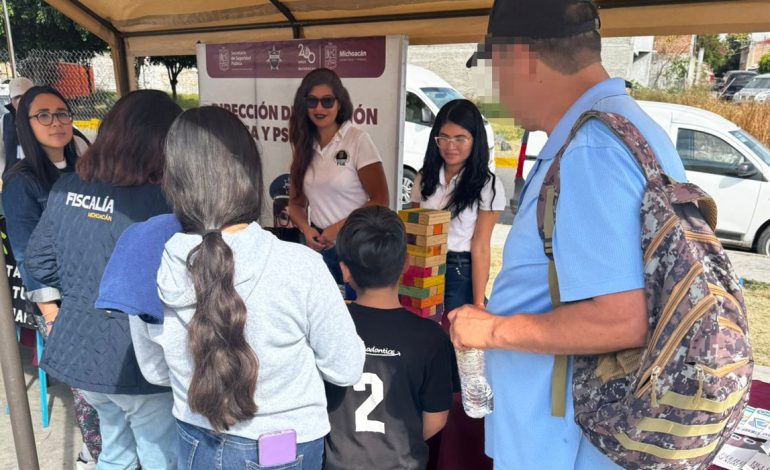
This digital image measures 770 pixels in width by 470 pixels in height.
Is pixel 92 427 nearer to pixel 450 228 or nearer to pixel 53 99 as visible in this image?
pixel 53 99

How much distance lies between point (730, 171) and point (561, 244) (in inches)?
274

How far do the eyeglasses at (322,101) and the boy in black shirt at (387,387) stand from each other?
5.19 ft

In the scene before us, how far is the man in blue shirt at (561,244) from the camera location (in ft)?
3.45

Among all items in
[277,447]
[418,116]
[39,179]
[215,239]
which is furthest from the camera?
[418,116]

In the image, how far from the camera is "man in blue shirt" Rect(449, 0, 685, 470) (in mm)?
1052

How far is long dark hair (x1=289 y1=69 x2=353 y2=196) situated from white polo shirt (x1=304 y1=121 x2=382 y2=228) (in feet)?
0.14

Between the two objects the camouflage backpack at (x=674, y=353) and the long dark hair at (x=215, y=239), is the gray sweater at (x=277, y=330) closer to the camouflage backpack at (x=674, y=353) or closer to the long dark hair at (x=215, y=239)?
the long dark hair at (x=215, y=239)

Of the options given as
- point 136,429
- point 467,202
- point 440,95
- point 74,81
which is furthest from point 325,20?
point 74,81

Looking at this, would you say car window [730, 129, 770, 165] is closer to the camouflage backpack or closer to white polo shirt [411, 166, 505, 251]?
white polo shirt [411, 166, 505, 251]

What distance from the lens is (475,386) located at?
4.75 feet

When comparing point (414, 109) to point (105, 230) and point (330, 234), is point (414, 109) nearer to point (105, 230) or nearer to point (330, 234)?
point (330, 234)

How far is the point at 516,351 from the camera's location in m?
1.28

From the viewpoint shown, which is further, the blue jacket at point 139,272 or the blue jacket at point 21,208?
the blue jacket at point 21,208

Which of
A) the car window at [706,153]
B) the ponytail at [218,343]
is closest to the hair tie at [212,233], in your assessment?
the ponytail at [218,343]
